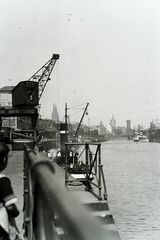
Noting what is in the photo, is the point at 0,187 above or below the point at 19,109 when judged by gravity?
below

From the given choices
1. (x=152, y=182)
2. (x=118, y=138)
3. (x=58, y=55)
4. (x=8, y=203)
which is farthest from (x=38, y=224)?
(x=118, y=138)

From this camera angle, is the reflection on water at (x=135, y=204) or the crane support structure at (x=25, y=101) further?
the crane support structure at (x=25, y=101)

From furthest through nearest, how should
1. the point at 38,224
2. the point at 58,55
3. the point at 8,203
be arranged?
1. the point at 58,55
2. the point at 38,224
3. the point at 8,203

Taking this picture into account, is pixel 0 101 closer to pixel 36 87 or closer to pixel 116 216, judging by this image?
pixel 36 87

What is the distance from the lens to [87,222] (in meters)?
0.99

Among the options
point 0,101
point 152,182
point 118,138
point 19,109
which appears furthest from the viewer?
point 118,138

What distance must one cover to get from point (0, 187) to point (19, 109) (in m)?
37.4

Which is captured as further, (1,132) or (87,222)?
(1,132)

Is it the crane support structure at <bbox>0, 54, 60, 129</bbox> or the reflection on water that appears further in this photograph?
the crane support structure at <bbox>0, 54, 60, 129</bbox>

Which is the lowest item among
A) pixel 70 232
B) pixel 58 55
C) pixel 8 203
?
pixel 8 203

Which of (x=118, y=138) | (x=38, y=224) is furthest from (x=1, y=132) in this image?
(x=118, y=138)

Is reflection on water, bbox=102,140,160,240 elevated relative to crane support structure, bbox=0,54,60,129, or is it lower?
lower

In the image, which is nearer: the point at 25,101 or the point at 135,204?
the point at 135,204

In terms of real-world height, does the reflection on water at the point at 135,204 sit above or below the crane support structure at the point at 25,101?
below
